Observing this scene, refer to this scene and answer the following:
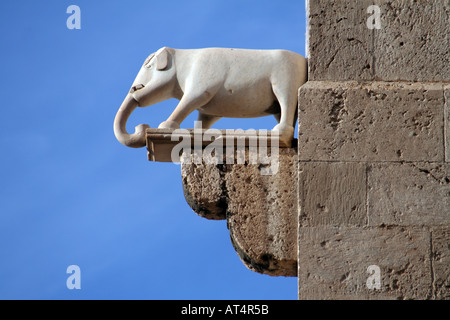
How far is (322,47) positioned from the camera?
6570 millimetres

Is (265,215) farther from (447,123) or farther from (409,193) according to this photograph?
(447,123)

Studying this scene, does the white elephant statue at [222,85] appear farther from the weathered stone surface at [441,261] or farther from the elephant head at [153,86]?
the weathered stone surface at [441,261]

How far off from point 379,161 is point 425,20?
1.03m

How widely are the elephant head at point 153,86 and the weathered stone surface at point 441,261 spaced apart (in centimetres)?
207

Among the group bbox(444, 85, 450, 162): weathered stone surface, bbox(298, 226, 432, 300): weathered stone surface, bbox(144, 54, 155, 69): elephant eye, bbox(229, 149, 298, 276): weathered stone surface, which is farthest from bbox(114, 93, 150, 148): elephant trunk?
bbox(444, 85, 450, 162): weathered stone surface

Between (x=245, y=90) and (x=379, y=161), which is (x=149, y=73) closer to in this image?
(x=245, y=90)

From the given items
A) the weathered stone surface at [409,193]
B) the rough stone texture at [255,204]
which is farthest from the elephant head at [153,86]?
the weathered stone surface at [409,193]

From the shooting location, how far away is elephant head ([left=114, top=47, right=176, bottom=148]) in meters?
6.94

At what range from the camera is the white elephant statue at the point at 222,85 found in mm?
6750

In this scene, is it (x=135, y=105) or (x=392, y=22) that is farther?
(x=135, y=105)

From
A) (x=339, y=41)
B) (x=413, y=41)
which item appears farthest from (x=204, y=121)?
(x=413, y=41)

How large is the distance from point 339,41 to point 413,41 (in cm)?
48
